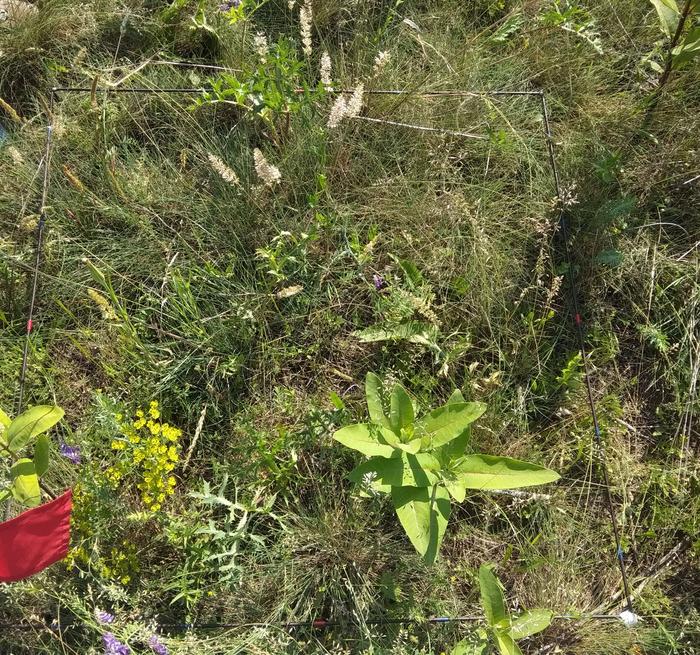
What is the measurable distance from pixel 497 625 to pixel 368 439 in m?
0.67

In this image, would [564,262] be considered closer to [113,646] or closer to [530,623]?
[530,623]

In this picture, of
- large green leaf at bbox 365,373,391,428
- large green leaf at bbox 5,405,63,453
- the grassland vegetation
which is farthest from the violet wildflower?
large green leaf at bbox 5,405,63,453

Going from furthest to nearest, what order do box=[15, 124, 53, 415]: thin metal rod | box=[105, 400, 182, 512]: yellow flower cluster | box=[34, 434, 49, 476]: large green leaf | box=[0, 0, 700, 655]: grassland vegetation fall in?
box=[15, 124, 53, 415]: thin metal rod, box=[0, 0, 700, 655]: grassland vegetation, box=[105, 400, 182, 512]: yellow flower cluster, box=[34, 434, 49, 476]: large green leaf

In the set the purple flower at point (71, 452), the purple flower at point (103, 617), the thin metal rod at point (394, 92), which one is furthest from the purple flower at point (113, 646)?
the thin metal rod at point (394, 92)

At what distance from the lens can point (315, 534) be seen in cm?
199

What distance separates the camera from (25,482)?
167 centimetres

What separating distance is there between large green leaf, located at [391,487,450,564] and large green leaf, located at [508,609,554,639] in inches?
14.4

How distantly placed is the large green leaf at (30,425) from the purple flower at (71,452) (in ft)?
1.05

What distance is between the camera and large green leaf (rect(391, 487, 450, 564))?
1.71 meters

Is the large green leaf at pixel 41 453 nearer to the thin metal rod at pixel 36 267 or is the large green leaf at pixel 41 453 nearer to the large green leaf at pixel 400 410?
the thin metal rod at pixel 36 267

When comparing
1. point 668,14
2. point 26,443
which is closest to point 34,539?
point 26,443

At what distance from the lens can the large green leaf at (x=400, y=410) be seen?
68.1 inches

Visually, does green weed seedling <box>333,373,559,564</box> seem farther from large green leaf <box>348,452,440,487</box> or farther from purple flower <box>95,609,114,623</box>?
purple flower <box>95,609,114,623</box>

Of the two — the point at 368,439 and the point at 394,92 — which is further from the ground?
the point at 394,92
